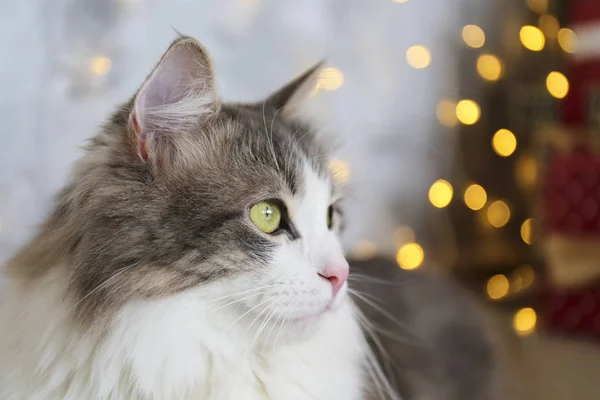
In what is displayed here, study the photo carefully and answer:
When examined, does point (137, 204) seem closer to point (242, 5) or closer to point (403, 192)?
point (242, 5)

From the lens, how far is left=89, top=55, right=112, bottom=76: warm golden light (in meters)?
1.82

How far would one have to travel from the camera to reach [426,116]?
Answer: 2445mm

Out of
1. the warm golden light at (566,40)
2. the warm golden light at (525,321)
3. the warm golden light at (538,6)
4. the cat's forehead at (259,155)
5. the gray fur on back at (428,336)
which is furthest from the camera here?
the warm golden light at (538,6)

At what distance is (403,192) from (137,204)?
173 cm

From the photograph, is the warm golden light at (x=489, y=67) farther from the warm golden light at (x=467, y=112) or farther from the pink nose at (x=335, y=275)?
the pink nose at (x=335, y=275)

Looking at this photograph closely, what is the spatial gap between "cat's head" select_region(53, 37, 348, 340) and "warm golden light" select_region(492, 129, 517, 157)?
5.95ft

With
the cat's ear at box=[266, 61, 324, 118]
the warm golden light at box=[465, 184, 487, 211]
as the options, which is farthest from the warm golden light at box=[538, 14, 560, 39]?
the cat's ear at box=[266, 61, 324, 118]

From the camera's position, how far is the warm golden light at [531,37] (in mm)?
2506

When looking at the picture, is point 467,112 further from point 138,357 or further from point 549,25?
point 138,357

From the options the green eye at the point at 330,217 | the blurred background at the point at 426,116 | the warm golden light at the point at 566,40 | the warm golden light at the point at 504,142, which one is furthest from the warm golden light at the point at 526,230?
the green eye at the point at 330,217

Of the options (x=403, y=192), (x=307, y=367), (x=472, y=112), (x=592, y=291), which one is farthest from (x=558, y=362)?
(x=307, y=367)

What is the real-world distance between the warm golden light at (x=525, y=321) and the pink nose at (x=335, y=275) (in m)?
1.52

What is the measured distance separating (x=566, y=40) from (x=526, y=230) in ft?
2.76

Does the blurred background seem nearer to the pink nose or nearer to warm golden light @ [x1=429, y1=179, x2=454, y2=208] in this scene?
warm golden light @ [x1=429, y1=179, x2=454, y2=208]
